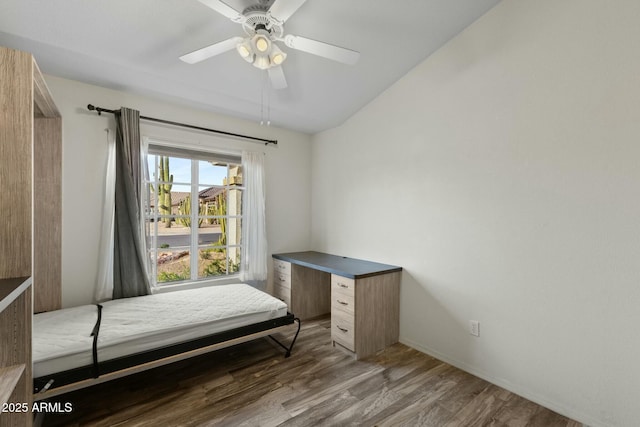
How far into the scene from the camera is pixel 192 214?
3.20 meters

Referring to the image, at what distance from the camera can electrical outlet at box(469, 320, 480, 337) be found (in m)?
2.26

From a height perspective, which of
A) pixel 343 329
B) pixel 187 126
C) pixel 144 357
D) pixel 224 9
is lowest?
pixel 343 329

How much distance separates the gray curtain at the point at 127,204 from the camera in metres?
2.61

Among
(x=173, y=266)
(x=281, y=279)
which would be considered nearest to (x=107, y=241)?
(x=173, y=266)

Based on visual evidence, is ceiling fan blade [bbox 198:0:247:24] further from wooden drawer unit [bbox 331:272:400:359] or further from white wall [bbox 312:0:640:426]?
wooden drawer unit [bbox 331:272:400:359]

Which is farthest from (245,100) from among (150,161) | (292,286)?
(292,286)

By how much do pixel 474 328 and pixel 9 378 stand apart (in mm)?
2745

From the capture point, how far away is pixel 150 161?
2928 mm

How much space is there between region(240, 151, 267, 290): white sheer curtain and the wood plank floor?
3.48 feet

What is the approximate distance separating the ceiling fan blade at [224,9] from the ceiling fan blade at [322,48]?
10.7 inches

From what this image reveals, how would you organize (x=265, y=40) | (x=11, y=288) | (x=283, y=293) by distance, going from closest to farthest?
(x=11, y=288) < (x=265, y=40) < (x=283, y=293)

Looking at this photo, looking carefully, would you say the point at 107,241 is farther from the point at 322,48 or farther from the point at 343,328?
the point at 322,48

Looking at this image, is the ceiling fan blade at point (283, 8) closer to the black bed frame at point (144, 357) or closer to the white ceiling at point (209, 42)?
the white ceiling at point (209, 42)

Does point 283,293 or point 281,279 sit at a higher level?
point 281,279
